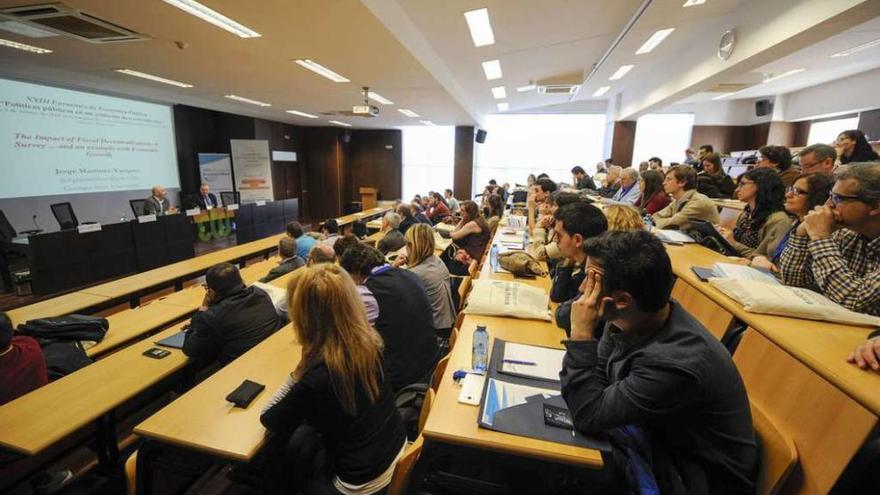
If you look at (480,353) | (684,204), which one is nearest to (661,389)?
(480,353)

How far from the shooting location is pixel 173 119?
833 cm

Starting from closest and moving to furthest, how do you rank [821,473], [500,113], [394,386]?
[821,473], [394,386], [500,113]

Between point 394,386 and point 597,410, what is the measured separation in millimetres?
1240

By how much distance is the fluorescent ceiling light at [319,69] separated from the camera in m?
4.37

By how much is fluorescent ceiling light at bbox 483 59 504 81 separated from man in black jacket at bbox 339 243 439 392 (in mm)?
4458

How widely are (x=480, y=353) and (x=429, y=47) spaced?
14.1 feet

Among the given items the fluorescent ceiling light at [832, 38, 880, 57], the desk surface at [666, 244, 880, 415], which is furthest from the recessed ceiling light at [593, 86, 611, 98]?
the desk surface at [666, 244, 880, 415]

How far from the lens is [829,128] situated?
8.59m

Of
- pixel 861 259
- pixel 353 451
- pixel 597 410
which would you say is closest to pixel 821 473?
pixel 597 410

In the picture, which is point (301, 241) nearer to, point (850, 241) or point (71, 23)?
point (71, 23)

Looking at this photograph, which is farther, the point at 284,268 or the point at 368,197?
the point at 368,197

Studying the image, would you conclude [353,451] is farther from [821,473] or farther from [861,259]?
[861,259]

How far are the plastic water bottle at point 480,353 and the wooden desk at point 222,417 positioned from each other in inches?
38.0

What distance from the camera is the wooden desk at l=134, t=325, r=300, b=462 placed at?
4.88ft
